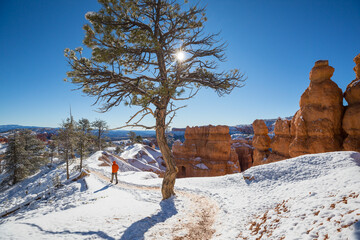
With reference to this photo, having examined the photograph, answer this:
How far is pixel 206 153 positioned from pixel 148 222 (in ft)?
89.5

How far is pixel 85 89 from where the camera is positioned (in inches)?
310

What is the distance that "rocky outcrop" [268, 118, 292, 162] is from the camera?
20.3 m

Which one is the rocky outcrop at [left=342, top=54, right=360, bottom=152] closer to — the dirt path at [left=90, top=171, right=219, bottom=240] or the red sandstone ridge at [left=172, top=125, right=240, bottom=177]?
the dirt path at [left=90, top=171, right=219, bottom=240]

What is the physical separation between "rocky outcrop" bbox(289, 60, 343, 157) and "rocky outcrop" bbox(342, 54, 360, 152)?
2.37ft

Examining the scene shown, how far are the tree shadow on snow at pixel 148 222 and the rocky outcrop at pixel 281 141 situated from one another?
705 inches

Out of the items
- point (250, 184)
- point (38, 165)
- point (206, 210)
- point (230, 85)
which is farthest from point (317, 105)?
point (38, 165)

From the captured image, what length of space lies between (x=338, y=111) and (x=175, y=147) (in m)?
27.8

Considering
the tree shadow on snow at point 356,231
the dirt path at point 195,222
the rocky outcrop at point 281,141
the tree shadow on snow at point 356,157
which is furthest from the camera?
the rocky outcrop at point 281,141

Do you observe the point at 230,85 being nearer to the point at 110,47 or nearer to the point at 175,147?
the point at 110,47

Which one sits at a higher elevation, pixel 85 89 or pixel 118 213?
pixel 85 89

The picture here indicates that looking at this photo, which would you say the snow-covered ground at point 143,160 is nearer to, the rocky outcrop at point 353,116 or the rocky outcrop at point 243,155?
the rocky outcrop at point 243,155

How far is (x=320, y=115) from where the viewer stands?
15.3 metres

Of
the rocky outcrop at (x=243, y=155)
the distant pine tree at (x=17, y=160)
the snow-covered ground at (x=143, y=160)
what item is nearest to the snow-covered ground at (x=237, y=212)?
the distant pine tree at (x=17, y=160)

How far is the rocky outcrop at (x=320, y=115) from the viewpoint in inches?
581
